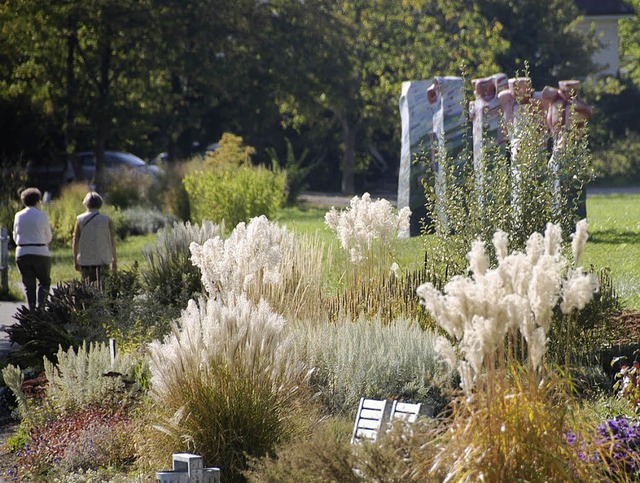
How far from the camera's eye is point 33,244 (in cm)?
1246

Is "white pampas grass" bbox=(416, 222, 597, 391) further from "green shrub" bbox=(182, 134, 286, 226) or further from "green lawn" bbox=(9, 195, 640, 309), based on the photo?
"green shrub" bbox=(182, 134, 286, 226)

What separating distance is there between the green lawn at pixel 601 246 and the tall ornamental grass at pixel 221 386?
14.8 ft

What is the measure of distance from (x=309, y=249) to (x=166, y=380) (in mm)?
4508

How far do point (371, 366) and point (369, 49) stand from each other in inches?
1168

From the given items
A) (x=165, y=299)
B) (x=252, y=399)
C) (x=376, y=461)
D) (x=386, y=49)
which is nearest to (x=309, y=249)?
(x=165, y=299)

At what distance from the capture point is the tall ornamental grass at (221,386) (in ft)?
18.4

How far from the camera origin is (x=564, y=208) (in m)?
9.38

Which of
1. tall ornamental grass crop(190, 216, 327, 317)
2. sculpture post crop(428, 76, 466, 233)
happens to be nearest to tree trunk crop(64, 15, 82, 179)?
sculpture post crop(428, 76, 466, 233)

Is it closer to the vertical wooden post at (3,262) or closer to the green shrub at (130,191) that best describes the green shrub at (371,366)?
the vertical wooden post at (3,262)

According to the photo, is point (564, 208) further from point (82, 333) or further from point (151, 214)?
point (151, 214)

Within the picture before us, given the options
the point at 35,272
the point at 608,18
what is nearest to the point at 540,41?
the point at 608,18

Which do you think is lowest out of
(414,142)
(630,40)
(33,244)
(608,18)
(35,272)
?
(35,272)

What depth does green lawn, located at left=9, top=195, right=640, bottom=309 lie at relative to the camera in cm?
1208

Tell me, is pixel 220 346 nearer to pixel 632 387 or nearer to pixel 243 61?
pixel 632 387
